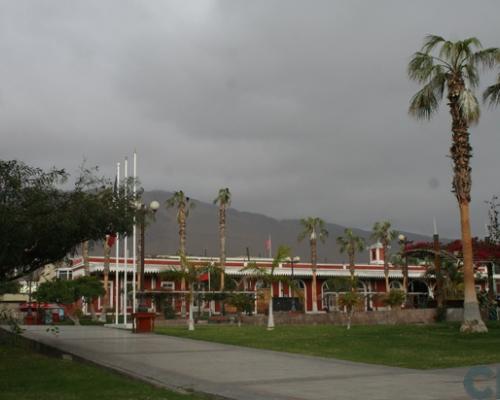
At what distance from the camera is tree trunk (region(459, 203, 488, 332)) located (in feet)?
77.2

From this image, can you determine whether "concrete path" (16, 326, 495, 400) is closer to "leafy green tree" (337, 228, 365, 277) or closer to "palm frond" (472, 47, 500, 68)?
"palm frond" (472, 47, 500, 68)

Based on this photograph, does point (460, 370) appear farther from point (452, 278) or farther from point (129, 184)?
point (452, 278)

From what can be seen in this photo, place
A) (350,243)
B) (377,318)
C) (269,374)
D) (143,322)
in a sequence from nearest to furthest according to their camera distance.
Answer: (269,374) < (143,322) < (377,318) < (350,243)

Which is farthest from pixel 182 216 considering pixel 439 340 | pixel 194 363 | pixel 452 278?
pixel 194 363

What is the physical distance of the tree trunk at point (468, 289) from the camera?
926 inches

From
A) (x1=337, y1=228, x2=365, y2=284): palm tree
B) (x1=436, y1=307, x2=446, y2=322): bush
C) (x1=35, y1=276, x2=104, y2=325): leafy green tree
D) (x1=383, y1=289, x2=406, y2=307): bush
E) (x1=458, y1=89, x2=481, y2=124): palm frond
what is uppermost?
(x1=458, y1=89, x2=481, y2=124): palm frond

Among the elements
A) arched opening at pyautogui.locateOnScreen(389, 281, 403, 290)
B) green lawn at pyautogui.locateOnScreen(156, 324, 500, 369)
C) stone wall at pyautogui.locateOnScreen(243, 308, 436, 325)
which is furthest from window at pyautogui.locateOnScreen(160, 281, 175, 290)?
green lawn at pyautogui.locateOnScreen(156, 324, 500, 369)

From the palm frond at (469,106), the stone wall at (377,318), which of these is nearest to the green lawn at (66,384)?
the palm frond at (469,106)

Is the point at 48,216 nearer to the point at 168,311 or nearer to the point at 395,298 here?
the point at 395,298

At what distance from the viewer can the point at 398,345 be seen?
1905 cm

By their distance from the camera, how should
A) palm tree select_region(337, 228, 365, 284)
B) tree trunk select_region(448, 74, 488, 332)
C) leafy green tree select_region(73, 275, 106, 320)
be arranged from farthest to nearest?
palm tree select_region(337, 228, 365, 284) → leafy green tree select_region(73, 275, 106, 320) → tree trunk select_region(448, 74, 488, 332)

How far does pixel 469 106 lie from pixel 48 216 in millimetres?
16033

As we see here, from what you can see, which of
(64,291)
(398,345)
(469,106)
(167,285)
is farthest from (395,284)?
(398,345)

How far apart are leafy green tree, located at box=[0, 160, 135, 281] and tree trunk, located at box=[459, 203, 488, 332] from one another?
12318mm
